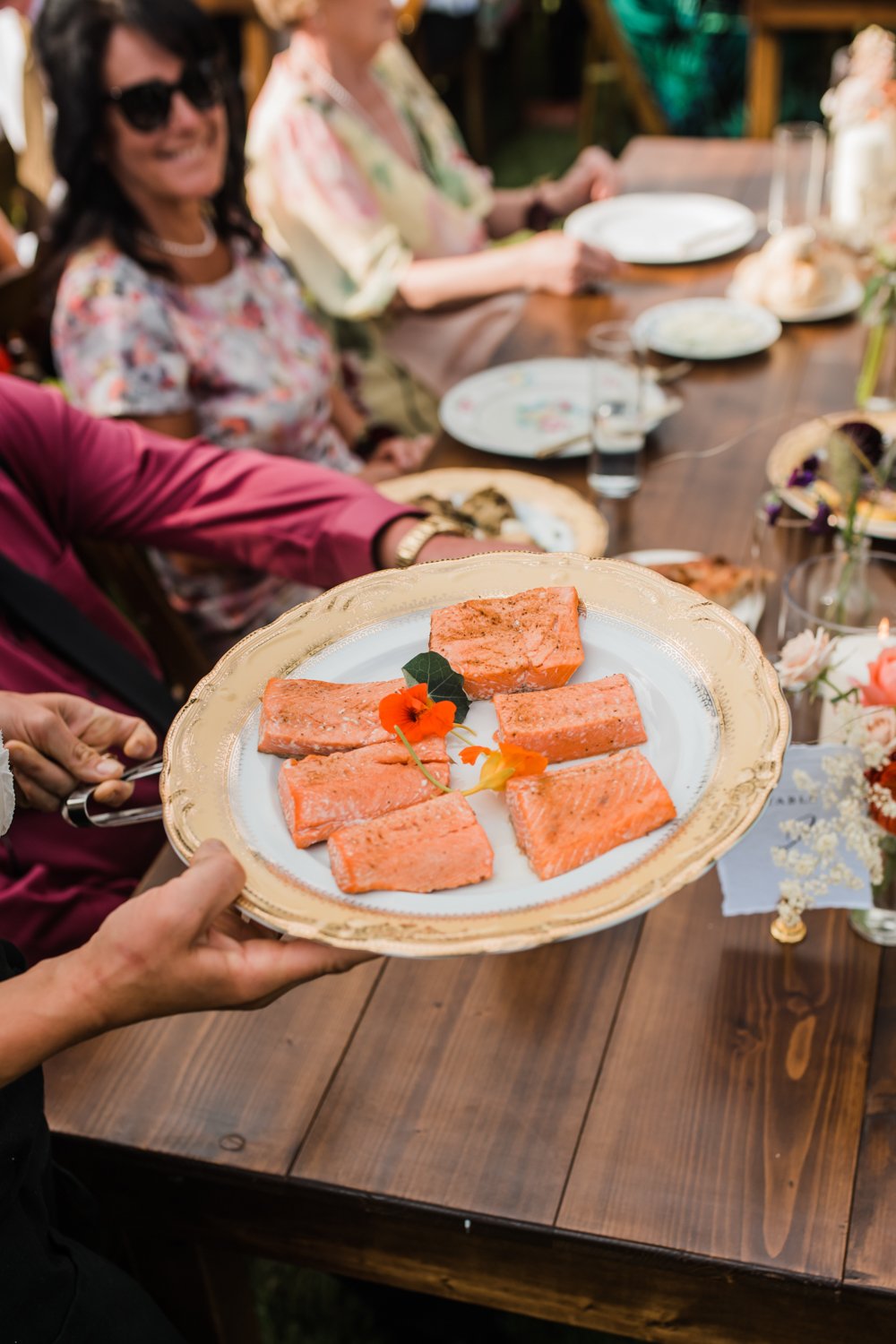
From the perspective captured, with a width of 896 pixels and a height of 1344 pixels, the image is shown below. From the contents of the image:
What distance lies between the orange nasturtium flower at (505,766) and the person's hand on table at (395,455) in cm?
142

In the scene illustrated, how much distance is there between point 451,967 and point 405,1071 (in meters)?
0.12

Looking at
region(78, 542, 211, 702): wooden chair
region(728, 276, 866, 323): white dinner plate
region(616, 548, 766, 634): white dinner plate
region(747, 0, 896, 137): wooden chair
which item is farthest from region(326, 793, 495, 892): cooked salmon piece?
region(747, 0, 896, 137): wooden chair

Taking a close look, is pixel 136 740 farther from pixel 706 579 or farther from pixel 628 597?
pixel 706 579

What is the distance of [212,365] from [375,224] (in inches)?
28.2

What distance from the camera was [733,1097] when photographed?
1.00 meters

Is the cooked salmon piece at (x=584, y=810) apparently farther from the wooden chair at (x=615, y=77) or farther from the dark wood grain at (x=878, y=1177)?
the wooden chair at (x=615, y=77)

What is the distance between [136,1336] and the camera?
1051 mm

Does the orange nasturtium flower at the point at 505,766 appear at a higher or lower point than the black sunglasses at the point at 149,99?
lower

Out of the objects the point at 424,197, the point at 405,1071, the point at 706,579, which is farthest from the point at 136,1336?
the point at 424,197

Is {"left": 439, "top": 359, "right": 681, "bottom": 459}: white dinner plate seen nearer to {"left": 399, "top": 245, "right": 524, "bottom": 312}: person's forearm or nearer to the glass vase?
{"left": 399, "top": 245, "right": 524, "bottom": 312}: person's forearm

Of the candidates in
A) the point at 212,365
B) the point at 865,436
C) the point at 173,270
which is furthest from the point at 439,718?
the point at 173,270

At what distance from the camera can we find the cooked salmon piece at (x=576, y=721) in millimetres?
954

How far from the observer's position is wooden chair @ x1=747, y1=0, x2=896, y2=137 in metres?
4.51

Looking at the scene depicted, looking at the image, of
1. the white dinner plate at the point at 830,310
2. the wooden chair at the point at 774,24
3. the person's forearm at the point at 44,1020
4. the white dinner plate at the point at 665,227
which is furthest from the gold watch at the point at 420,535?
the wooden chair at the point at 774,24
